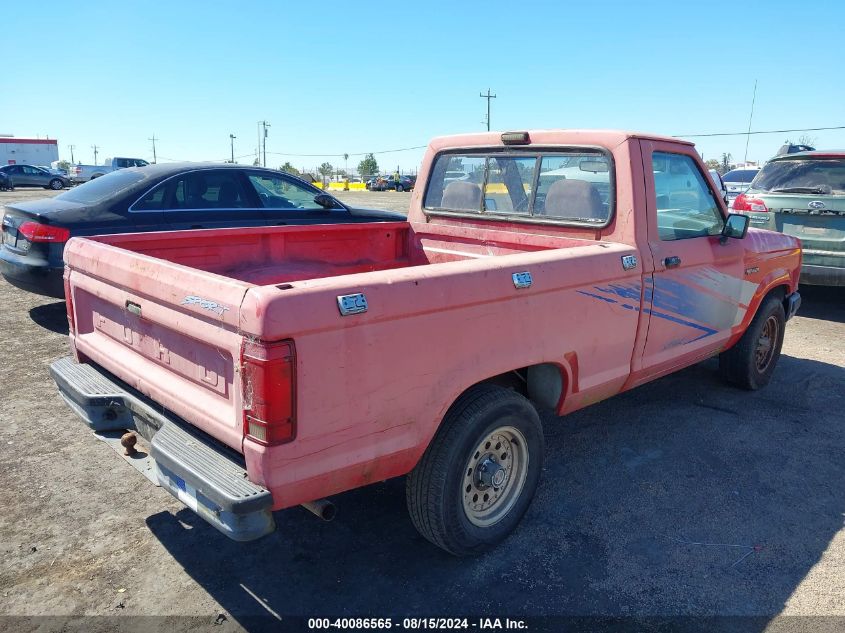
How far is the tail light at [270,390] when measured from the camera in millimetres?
2146

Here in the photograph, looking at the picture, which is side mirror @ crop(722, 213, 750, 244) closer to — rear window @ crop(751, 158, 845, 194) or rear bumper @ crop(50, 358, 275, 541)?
rear bumper @ crop(50, 358, 275, 541)

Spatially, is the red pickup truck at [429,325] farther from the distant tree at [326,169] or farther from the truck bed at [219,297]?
the distant tree at [326,169]

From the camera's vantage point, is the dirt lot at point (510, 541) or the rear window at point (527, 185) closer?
the dirt lot at point (510, 541)

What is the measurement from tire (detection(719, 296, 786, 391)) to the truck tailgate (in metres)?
4.15

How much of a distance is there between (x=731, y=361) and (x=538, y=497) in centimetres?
241

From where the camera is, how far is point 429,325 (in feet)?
8.32

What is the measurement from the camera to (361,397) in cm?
238

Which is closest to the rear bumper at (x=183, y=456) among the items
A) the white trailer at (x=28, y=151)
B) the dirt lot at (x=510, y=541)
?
the dirt lot at (x=510, y=541)

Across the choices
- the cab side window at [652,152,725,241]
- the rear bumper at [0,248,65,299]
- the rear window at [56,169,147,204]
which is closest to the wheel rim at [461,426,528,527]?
the cab side window at [652,152,725,241]

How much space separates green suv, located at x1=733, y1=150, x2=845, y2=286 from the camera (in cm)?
725

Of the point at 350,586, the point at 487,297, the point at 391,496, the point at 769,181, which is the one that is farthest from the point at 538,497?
the point at 769,181

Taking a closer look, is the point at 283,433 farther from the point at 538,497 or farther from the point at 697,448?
the point at 697,448

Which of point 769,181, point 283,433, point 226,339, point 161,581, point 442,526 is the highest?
point 769,181

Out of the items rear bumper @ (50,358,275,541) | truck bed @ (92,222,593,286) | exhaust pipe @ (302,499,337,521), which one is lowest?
exhaust pipe @ (302,499,337,521)
